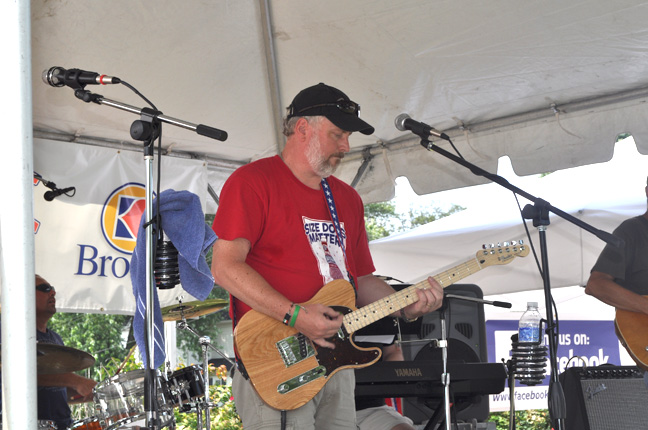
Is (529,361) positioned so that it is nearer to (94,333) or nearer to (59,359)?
(59,359)

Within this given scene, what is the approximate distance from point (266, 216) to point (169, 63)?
1.81m

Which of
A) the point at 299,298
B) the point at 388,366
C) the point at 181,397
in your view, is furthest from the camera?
the point at 181,397

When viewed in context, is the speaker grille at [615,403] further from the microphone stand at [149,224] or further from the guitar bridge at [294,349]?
the microphone stand at [149,224]

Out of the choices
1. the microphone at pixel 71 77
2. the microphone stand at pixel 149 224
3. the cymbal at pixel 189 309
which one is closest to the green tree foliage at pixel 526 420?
the cymbal at pixel 189 309

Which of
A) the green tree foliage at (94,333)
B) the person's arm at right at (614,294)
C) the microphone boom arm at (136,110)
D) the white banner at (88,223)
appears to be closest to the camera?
the microphone boom arm at (136,110)

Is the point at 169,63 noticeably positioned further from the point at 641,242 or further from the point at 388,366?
the point at 641,242

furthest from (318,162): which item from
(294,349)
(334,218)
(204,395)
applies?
(204,395)

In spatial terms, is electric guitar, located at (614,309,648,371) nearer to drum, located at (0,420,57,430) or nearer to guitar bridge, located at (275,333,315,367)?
guitar bridge, located at (275,333,315,367)

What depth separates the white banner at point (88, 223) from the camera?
16.4 ft

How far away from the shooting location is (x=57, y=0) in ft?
12.1

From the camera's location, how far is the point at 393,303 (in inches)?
124

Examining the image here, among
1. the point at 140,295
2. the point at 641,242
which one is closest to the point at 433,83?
the point at 641,242

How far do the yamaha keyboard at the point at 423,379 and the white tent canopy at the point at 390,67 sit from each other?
173cm

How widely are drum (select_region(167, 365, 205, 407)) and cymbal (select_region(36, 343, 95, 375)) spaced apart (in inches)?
23.8
